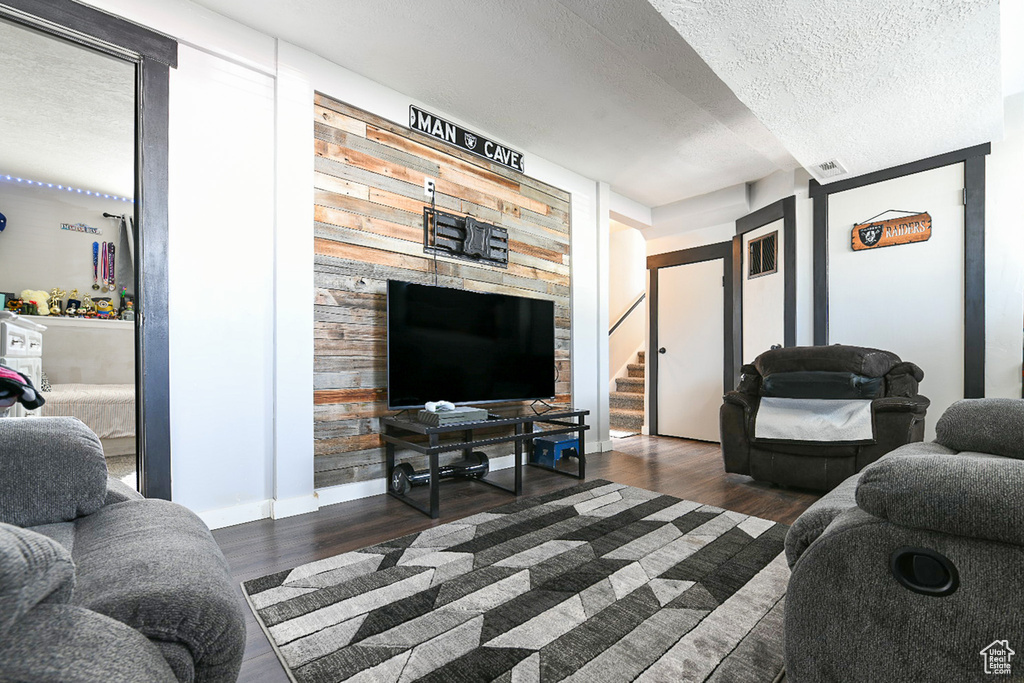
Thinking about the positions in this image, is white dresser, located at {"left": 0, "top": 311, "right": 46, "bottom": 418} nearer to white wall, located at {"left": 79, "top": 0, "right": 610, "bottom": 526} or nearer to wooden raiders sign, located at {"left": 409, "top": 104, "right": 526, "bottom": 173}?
white wall, located at {"left": 79, "top": 0, "right": 610, "bottom": 526}

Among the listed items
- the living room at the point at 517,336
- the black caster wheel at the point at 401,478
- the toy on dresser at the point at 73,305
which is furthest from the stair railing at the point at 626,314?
the toy on dresser at the point at 73,305

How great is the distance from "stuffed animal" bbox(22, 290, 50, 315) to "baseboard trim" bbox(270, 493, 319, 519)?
1349 millimetres

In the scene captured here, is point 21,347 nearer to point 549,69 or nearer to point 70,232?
point 70,232

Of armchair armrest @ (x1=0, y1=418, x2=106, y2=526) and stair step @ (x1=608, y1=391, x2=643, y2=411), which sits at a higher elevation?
armchair armrest @ (x1=0, y1=418, x2=106, y2=526)

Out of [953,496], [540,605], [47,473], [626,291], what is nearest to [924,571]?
[953,496]

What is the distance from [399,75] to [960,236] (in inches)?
162

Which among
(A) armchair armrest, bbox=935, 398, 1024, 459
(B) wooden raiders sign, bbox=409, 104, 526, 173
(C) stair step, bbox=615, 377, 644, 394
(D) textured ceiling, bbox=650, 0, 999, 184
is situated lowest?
(C) stair step, bbox=615, 377, 644, 394

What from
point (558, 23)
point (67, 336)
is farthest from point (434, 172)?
point (67, 336)

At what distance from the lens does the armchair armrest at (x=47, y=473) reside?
93cm

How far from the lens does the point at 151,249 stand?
7.30ft

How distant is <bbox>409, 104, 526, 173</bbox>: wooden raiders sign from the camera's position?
10.5 ft

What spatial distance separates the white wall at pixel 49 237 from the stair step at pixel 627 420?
522 centimetres

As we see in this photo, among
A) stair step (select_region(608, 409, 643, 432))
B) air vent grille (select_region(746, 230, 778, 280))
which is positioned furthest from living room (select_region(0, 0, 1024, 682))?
stair step (select_region(608, 409, 643, 432))

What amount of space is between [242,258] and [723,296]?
15.0 feet
